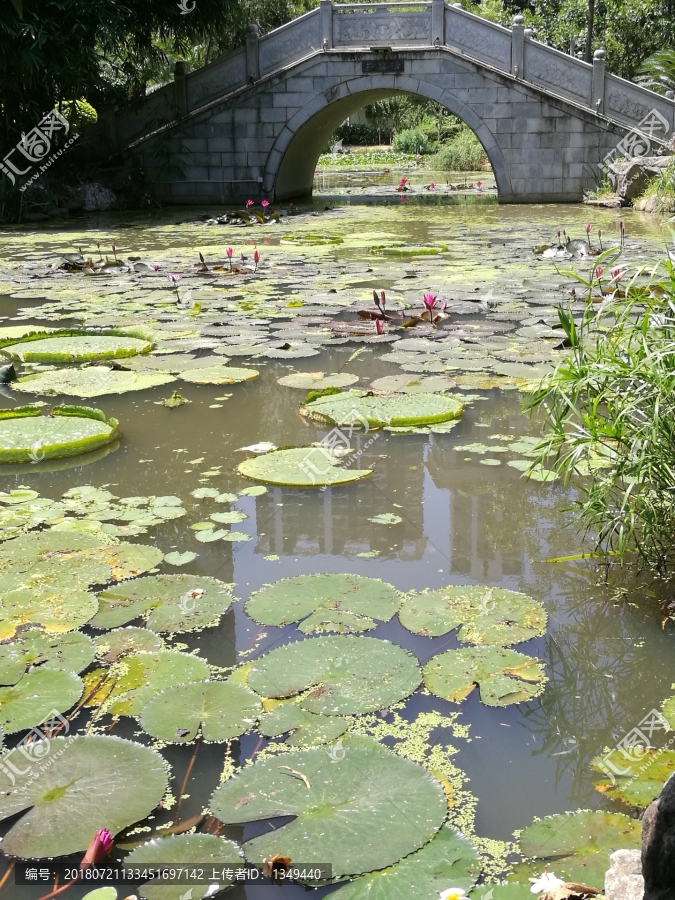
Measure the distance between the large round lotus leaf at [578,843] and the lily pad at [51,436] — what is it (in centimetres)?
226

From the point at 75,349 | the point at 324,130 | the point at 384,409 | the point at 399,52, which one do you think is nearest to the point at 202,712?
the point at 384,409

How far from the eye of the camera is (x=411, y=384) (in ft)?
13.0

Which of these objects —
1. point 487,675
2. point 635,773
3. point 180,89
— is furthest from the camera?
point 180,89

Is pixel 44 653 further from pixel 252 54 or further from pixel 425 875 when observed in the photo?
pixel 252 54

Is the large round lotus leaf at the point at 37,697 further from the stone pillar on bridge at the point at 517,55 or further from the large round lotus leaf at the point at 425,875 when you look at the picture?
the stone pillar on bridge at the point at 517,55

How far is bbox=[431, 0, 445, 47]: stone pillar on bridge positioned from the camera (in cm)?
1548

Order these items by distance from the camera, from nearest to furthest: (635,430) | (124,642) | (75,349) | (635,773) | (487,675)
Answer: (635,773)
(487,675)
(124,642)
(635,430)
(75,349)

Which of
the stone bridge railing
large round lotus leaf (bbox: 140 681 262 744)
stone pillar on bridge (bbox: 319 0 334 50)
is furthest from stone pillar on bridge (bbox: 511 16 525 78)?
large round lotus leaf (bbox: 140 681 262 744)

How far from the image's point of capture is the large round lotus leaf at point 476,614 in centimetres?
203

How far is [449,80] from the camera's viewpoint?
1583 cm

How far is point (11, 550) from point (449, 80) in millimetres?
15214

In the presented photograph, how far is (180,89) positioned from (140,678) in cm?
1631

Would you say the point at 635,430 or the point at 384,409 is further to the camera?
the point at 384,409

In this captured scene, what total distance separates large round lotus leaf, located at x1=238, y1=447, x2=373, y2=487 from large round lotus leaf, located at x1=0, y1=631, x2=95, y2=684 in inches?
41.2
